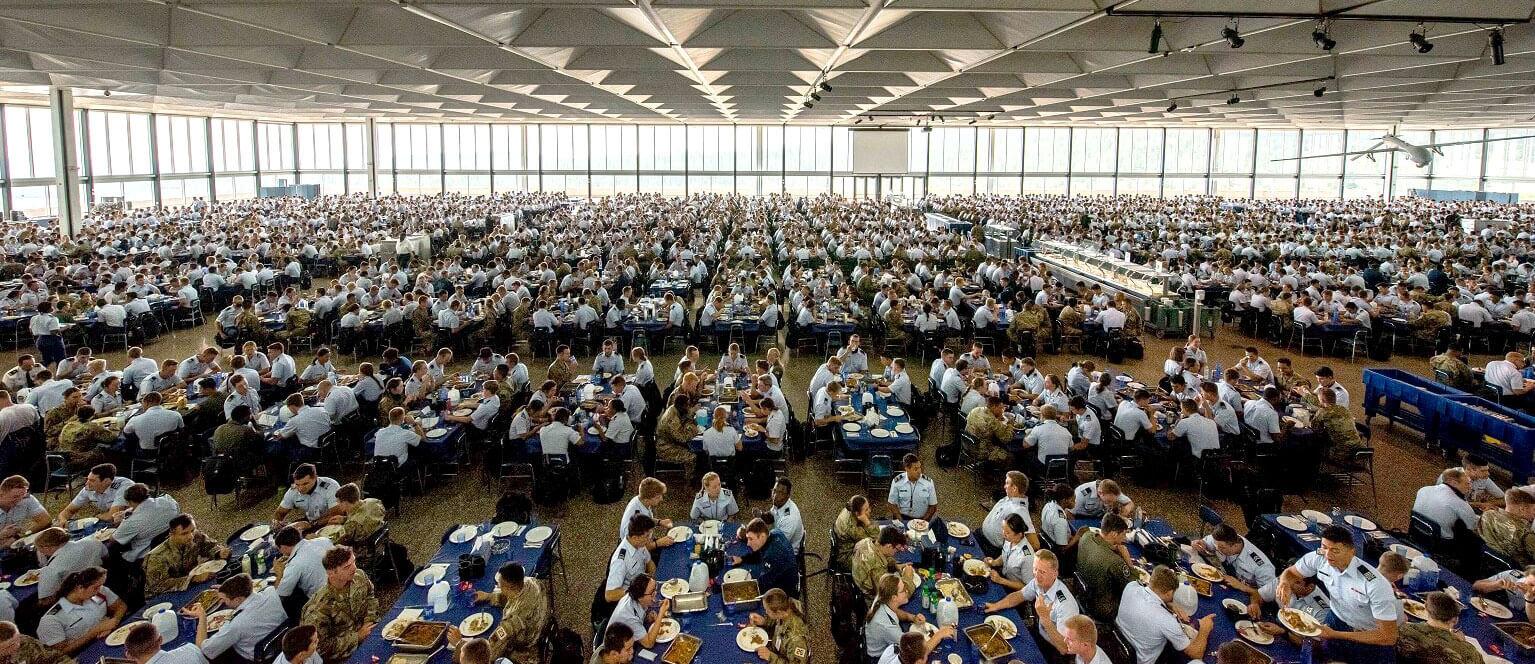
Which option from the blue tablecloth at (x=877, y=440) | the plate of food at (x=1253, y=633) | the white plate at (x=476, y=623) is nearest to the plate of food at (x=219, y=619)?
the white plate at (x=476, y=623)

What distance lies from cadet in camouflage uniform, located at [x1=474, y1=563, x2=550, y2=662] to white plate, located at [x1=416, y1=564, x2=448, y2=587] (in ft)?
2.22

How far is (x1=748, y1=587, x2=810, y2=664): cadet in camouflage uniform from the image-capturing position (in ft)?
16.3

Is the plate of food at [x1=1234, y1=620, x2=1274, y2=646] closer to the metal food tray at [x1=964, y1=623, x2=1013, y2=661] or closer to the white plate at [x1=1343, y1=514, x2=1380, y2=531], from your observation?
the metal food tray at [x1=964, y1=623, x2=1013, y2=661]

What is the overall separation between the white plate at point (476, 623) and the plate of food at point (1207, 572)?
16.1 ft

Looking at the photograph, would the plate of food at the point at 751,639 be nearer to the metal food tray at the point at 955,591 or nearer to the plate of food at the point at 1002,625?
the metal food tray at the point at 955,591

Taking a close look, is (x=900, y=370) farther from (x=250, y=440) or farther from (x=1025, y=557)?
(x=250, y=440)

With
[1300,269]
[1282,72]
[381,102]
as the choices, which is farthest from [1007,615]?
[381,102]

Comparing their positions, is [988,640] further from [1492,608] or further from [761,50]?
[761,50]

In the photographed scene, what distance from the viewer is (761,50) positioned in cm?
1420

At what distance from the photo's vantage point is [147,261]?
68.1 ft

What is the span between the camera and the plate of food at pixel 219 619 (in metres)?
5.29

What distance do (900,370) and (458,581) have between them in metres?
6.15

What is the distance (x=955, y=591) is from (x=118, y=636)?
538cm

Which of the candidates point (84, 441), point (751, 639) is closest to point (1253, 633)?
point (751, 639)
